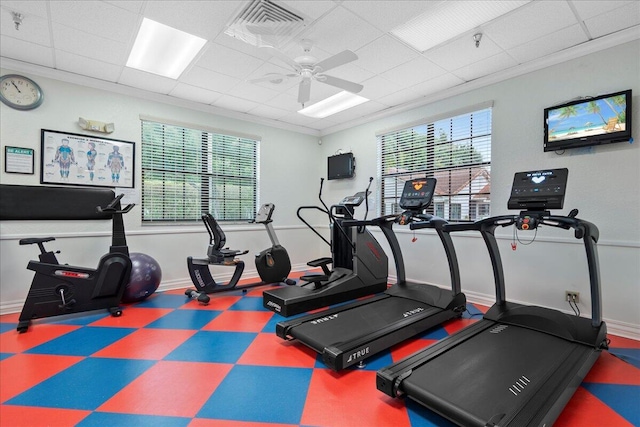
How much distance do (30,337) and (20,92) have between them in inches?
111

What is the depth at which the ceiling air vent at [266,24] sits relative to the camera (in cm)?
262

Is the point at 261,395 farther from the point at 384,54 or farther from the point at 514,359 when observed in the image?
the point at 384,54

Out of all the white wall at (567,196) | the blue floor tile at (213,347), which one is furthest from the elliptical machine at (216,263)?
the white wall at (567,196)

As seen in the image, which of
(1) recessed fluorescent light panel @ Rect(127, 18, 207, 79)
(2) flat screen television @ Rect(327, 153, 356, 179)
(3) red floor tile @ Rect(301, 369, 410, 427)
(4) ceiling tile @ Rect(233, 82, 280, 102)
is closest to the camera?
(3) red floor tile @ Rect(301, 369, 410, 427)

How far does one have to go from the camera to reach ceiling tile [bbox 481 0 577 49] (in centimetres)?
260

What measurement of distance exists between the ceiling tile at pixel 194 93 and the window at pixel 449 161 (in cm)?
292

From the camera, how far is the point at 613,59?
306 cm

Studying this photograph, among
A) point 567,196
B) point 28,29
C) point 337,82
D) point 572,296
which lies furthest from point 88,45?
point 572,296

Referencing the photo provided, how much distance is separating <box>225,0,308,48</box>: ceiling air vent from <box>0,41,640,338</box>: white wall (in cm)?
234

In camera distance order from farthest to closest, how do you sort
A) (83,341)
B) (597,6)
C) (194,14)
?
(83,341), (194,14), (597,6)

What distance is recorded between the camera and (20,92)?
358cm

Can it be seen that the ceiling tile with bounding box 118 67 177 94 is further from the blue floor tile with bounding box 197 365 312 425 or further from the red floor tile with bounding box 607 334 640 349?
the red floor tile with bounding box 607 334 640 349

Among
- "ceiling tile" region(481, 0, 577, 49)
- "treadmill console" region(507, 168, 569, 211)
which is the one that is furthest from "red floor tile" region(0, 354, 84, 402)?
"ceiling tile" region(481, 0, 577, 49)

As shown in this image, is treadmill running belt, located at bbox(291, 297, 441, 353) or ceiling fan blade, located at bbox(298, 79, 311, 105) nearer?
treadmill running belt, located at bbox(291, 297, 441, 353)
